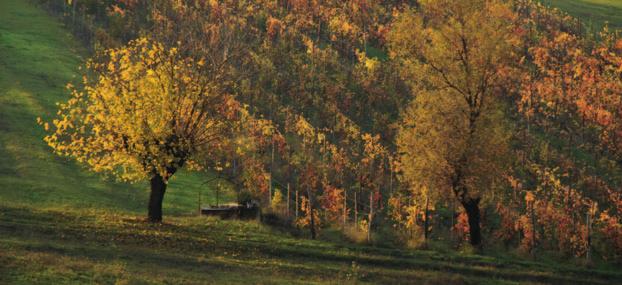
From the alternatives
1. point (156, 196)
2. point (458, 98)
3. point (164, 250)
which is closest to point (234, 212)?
point (156, 196)

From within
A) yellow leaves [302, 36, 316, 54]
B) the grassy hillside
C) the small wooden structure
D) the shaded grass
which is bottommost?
the shaded grass

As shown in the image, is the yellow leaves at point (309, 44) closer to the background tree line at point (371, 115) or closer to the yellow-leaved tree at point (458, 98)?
the background tree line at point (371, 115)

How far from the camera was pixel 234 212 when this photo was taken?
169 feet

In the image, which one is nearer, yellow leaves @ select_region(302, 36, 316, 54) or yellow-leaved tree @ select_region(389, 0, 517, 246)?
yellow-leaved tree @ select_region(389, 0, 517, 246)

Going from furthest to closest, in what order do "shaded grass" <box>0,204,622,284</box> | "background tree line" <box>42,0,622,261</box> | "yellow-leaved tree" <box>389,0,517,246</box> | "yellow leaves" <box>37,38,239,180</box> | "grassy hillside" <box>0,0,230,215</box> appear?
"grassy hillside" <box>0,0,230,215</box>, "yellow-leaved tree" <box>389,0,517,246</box>, "background tree line" <box>42,0,622,261</box>, "yellow leaves" <box>37,38,239,180</box>, "shaded grass" <box>0,204,622,284</box>

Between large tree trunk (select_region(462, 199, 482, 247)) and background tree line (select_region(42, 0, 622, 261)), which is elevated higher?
background tree line (select_region(42, 0, 622, 261))

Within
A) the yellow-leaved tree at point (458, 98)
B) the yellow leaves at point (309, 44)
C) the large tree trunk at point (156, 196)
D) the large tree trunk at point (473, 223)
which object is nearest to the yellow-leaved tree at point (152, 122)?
the large tree trunk at point (156, 196)

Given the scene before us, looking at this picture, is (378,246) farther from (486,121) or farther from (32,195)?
(32,195)

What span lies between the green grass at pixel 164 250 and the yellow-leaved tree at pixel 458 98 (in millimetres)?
6229

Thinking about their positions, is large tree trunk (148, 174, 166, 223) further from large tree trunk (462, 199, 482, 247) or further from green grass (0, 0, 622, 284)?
large tree trunk (462, 199, 482, 247)

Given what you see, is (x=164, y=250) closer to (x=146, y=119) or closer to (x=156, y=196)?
(x=156, y=196)

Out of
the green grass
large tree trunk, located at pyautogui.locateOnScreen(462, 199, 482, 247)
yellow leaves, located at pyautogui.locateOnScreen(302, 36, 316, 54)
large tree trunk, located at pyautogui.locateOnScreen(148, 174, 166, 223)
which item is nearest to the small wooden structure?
the green grass

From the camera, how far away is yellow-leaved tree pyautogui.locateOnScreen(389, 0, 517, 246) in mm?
45188

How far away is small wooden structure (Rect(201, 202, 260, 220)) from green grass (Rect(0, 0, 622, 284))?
2.77 m
